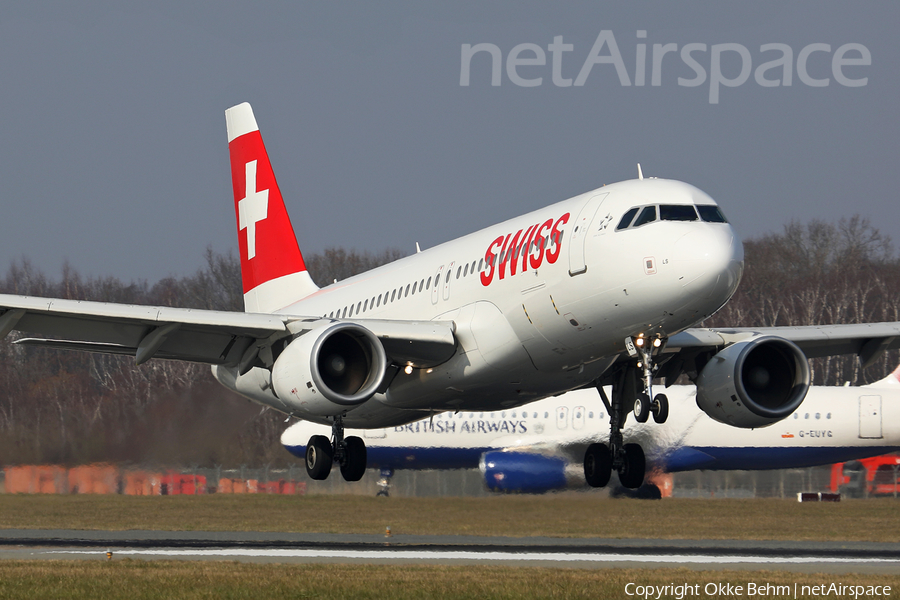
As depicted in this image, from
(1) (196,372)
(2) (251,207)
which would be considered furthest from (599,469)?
(1) (196,372)

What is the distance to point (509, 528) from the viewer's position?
34062 millimetres

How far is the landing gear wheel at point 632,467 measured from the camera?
968 inches

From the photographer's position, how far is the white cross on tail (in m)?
33.2

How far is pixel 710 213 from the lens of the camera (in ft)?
63.4

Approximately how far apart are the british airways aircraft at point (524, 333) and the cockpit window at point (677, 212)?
0.03 metres

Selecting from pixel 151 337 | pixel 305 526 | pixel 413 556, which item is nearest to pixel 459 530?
pixel 305 526

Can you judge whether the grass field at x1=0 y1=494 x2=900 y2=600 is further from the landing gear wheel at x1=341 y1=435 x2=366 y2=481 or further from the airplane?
the landing gear wheel at x1=341 y1=435 x2=366 y2=481

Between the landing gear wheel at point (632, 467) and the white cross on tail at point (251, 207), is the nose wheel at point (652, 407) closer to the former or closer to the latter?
the landing gear wheel at point (632, 467)

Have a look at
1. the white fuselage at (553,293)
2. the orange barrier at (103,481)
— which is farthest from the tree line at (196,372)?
the white fuselage at (553,293)

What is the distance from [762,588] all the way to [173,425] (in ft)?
74.3

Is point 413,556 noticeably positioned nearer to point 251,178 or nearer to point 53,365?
point 251,178

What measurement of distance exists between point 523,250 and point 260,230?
1367 cm

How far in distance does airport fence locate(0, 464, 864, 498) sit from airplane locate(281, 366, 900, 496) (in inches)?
32.3

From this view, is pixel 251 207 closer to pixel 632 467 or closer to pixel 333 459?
pixel 333 459
